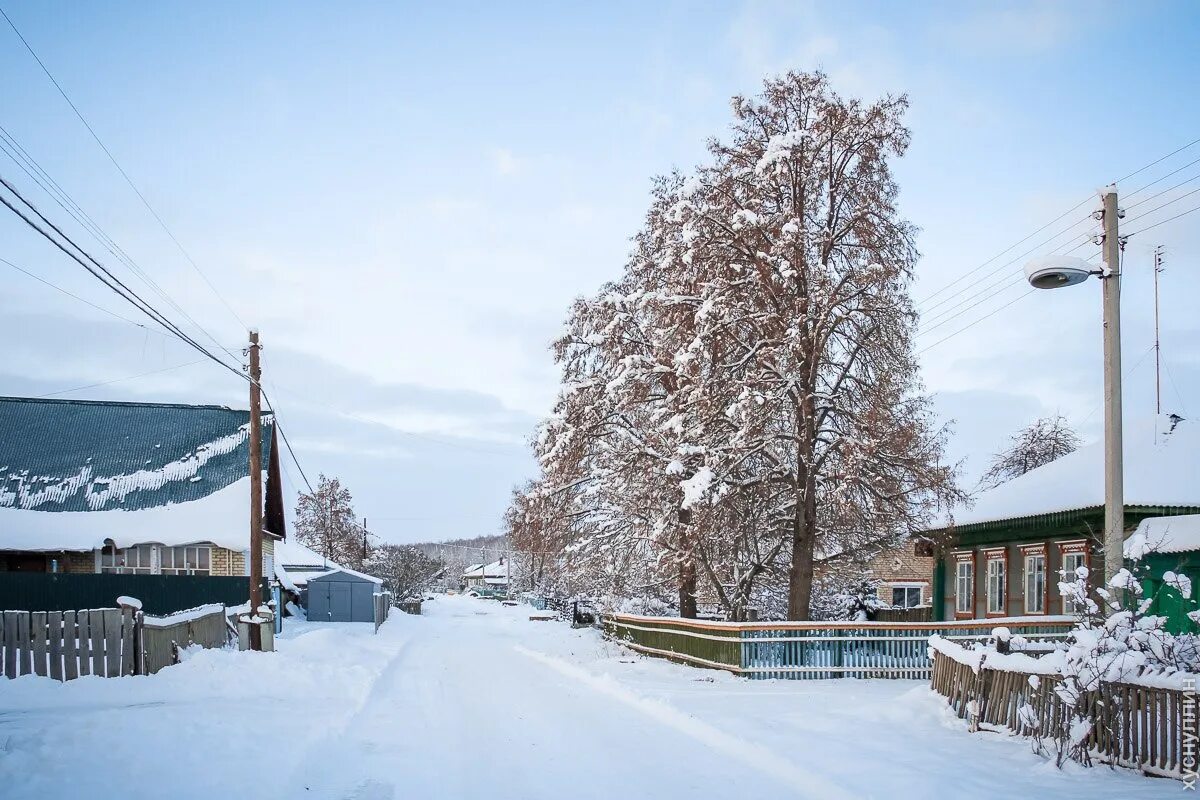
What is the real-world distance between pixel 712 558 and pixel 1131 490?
973 cm

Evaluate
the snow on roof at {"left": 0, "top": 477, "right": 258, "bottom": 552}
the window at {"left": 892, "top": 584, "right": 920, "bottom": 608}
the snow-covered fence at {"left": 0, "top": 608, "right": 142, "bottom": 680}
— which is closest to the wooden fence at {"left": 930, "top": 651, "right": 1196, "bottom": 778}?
the snow-covered fence at {"left": 0, "top": 608, "right": 142, "bottom": 680}

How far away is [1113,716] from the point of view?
9508mm

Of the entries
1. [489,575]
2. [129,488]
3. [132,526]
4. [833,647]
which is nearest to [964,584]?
[833,647]

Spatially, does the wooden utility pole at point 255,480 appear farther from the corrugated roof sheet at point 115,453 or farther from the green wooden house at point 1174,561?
the green wooden house at point 1174,561

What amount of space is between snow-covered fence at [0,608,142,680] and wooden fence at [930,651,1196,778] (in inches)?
524

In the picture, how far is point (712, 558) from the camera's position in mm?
24281

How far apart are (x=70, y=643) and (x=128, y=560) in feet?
57.3

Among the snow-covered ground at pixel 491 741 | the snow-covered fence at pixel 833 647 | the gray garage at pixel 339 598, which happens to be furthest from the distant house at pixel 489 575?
the snow-covered ground at pixel 491 741

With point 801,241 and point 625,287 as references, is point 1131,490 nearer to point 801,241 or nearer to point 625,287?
point 801,241

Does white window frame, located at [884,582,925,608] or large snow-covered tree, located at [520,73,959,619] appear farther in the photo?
white window frame, located at [884,582,925,608]

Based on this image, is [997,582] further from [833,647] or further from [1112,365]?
[1112,365]

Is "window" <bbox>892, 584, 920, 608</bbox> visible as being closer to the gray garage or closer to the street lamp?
the gray garage

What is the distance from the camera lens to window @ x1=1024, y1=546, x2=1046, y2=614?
23844 millimetres

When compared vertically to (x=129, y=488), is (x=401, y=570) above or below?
below
